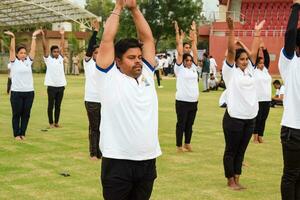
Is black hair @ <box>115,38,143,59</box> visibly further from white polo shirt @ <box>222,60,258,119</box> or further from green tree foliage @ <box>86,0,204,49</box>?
green tree foliage @ <box>86,0,204,49</box>

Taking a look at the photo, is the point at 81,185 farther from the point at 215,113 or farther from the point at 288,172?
the point at 215,113

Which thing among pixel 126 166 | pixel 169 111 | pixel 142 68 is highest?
pixel 142 68

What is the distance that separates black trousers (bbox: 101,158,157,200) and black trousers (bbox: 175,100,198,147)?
5.53m

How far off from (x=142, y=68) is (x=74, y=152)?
5745mm

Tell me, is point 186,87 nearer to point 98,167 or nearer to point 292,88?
point 98,167

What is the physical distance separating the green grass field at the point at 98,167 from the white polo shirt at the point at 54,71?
1181 millimetres

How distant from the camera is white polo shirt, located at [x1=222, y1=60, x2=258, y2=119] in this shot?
287 inches

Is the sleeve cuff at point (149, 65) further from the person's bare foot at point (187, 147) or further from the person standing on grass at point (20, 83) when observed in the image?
the person standing on grass at point (20, 83)

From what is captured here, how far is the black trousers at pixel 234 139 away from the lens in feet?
23.8

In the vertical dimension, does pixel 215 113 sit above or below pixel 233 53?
below

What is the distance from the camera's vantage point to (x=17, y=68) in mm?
11180

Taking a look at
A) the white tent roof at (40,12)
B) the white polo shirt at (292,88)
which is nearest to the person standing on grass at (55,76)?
the white polo shirt at (292,88)

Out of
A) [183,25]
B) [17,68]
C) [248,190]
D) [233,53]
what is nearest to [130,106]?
[233,53]

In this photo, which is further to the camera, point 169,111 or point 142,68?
point 169,111
